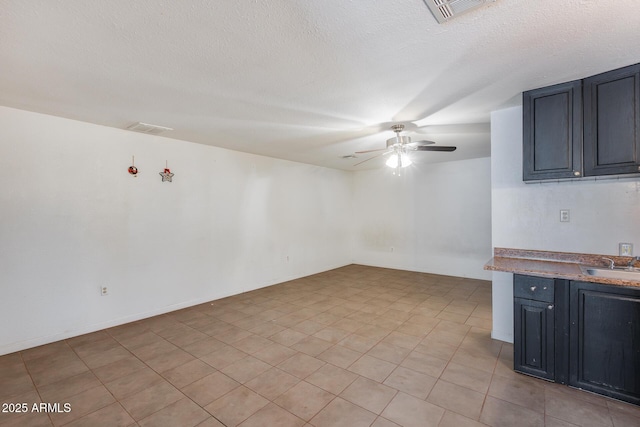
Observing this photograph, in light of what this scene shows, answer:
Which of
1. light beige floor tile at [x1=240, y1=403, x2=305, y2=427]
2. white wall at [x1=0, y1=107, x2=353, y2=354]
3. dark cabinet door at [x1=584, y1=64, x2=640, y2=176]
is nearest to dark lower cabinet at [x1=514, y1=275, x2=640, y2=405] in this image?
dark cabinet door at [x1=584, y1=64, x2=640, y2=176]

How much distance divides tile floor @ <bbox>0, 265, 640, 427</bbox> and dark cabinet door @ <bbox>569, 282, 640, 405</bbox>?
13cm

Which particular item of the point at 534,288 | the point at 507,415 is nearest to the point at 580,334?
the point at 534,288

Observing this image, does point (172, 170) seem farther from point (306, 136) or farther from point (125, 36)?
point (125, 36)

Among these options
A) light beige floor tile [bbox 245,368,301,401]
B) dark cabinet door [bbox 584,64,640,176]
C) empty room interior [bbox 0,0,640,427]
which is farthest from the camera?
light beige floor tile [bbox 245,368,301,401]

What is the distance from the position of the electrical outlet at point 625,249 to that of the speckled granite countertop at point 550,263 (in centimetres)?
4

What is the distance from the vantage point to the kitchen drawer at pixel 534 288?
7.70 ft

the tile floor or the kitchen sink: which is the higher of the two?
the kitchen sink

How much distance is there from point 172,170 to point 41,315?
7.34 ft

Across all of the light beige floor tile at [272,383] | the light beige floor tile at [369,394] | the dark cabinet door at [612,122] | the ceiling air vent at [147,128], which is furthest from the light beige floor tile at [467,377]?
the ceiling air vent at [147,128]

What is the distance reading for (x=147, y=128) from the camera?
362 centimetres

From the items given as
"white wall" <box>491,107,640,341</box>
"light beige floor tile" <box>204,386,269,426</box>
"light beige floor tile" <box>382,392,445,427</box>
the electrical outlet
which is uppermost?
"white wall" <box>491,107,640,341</box>

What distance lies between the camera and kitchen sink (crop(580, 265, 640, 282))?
2.30 m

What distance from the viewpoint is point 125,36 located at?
175 cm

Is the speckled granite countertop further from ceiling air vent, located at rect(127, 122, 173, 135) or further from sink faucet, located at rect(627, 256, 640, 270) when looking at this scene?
ceiling air vent, located at rect(127, 122, 173, 135)
